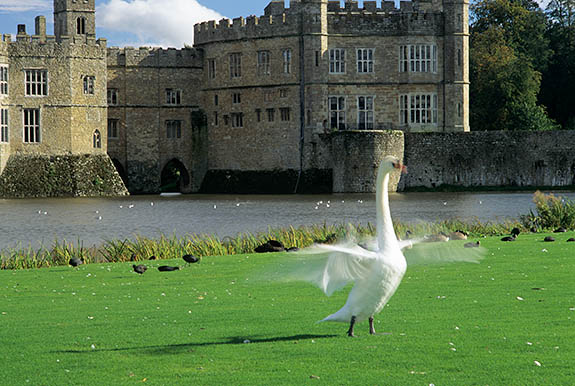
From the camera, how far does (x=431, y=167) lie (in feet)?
197

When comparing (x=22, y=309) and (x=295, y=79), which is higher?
(x=295, y=79)

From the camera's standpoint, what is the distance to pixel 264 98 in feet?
205

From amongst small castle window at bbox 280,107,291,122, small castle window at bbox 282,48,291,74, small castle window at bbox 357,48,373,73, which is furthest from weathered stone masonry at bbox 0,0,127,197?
small castle window at bbox 357,48,373,73

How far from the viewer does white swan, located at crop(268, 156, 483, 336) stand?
9.64 metres

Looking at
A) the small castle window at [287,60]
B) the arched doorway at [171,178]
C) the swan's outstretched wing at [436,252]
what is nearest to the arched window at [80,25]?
the arched doorway at [171,178]

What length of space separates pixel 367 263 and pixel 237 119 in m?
54.6

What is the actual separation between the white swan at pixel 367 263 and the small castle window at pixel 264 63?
52.7 metres

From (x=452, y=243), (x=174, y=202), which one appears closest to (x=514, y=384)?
(x=452, y=243)

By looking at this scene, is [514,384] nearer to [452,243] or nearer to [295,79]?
[452,243]

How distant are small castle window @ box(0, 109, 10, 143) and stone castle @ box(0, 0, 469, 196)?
0.11 metres

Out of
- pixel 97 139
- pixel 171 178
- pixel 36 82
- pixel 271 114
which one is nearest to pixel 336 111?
pixel 271 114

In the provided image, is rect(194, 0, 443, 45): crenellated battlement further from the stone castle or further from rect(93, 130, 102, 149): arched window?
rect(93, 130, 102, 149): arched window

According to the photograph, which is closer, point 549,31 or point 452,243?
point 452,243

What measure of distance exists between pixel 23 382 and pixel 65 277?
25.4 ft
